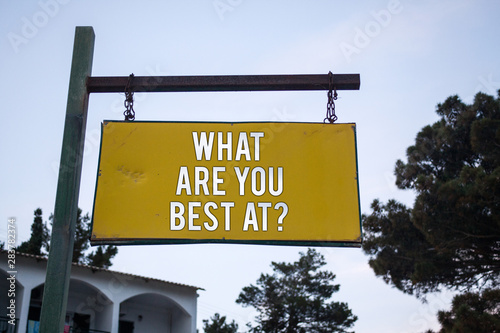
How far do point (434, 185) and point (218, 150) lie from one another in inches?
634

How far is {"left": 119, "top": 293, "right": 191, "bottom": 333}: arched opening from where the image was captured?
22203 millimetres

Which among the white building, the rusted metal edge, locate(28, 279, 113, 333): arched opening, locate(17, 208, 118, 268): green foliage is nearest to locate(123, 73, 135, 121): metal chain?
the rusted metal edge

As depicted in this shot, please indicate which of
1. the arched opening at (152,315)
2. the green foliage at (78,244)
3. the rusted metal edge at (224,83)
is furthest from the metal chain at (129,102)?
the green foliage at (78,244)

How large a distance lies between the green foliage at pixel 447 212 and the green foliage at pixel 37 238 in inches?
773

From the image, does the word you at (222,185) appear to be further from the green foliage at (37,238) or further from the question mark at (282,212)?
the green foliage at (37,238)

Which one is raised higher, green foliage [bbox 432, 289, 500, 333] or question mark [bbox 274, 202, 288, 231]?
green foliage [bbox 432, 289, 500, 333]

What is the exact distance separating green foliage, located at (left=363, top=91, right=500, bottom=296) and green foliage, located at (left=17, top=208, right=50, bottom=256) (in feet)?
64.4

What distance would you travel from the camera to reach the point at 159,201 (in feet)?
12.7

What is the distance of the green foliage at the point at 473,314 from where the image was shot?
15.8 metres

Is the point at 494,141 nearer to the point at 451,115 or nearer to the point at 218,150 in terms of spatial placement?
the point at 451,115

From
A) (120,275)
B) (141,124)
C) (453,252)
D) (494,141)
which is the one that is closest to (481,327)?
(453,252)

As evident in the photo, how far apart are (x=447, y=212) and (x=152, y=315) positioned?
12.5m

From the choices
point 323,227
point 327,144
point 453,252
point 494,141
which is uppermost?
point 494,141

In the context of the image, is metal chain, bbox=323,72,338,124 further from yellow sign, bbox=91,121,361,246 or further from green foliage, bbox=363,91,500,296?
green foliage, bbox=363,91,500,296
